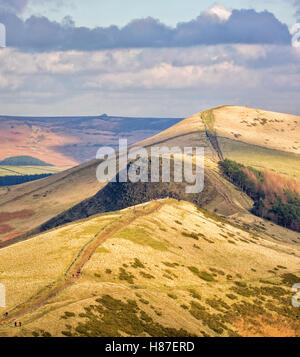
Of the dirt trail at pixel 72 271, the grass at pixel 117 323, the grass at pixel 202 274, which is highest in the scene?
the dirt trail at pixel 72 271

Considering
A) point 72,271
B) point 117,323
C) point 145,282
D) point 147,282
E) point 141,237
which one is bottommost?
point 147,282

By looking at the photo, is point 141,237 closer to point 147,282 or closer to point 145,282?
point 147,282

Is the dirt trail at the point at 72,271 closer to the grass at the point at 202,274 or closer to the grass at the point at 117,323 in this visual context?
the grass at the point at 117,323

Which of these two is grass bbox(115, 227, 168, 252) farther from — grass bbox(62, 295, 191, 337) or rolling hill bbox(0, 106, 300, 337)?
grass bbox(62, 295, 191, 337)

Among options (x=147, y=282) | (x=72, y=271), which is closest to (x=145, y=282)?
(x=147, y=282)

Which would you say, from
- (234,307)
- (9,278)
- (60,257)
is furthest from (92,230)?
(234,307)

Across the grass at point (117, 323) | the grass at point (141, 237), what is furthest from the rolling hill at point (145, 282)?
the grass at point (141, 237)
